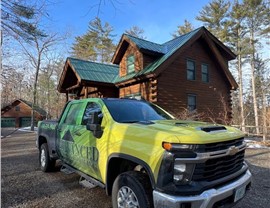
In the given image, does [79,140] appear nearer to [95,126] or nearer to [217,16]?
[95,126]

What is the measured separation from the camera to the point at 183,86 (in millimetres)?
16734

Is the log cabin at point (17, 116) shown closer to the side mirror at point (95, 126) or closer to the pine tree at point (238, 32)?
the pine tree at point (238, 32)

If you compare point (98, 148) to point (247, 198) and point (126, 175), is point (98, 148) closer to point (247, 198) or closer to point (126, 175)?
point (126, 175)

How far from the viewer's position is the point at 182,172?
279 cm

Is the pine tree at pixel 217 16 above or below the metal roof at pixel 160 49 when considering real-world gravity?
above

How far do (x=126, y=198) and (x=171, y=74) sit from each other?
43.8ft

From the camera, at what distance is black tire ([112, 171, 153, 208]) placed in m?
2.99

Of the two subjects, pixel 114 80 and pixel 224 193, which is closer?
pixel 224 193

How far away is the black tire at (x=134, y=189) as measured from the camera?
2988 millimetres

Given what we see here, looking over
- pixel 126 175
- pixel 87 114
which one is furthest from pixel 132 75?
pixel 126 175

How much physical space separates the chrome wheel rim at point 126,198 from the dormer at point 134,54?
1329 cm

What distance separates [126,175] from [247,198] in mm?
2877

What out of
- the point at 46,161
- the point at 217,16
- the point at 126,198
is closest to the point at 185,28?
the point at 217,16

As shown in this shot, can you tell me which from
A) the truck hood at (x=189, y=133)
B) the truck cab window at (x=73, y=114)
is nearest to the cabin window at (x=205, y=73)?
the truck cab window at (x=73, y=114)
